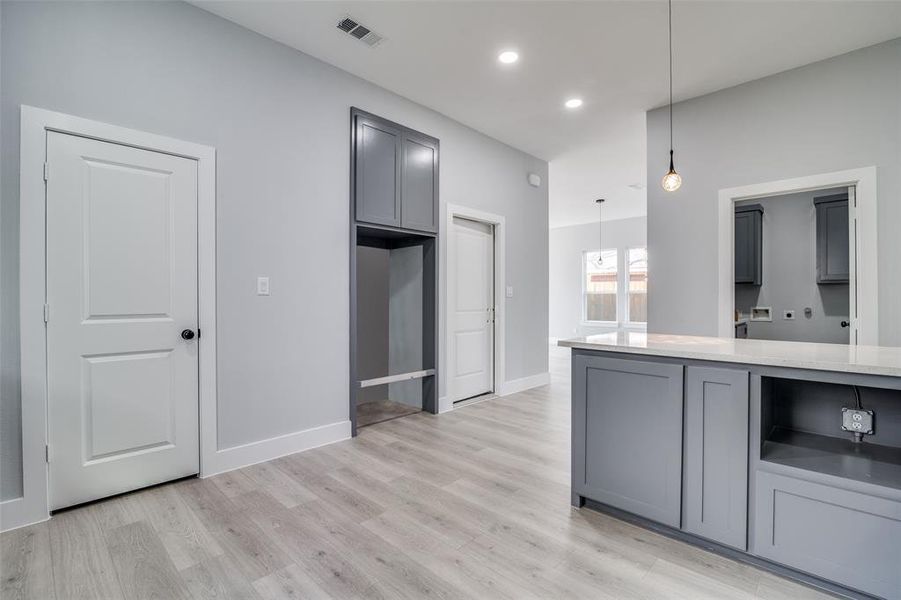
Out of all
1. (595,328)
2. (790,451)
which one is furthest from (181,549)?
(595,328)

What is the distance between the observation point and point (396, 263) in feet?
15.3

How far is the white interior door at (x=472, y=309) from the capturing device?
15.0 feet

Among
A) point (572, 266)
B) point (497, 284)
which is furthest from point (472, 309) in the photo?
point (572, 266)

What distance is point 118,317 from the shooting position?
245 cm

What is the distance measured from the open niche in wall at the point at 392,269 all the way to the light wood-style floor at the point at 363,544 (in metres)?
1.18

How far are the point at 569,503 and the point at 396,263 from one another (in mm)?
3099

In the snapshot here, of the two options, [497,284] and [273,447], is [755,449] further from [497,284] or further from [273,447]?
[497,284]

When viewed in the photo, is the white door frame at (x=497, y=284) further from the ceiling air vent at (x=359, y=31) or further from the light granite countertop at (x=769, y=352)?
the light granite countertop at (x=769, y=352)

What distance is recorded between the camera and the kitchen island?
157 cm

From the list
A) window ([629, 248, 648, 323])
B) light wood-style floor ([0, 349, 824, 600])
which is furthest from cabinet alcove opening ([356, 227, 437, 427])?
window ([629, 248, 648, 323])

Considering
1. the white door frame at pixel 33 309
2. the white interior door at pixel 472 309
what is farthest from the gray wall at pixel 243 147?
the white interior door at pixel 472 309

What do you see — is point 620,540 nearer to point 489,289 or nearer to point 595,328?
point 489,289

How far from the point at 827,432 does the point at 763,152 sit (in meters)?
2.70

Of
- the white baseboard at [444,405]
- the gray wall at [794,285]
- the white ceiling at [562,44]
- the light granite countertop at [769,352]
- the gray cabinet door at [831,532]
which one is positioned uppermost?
the white ceiling at [562,44]
